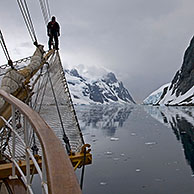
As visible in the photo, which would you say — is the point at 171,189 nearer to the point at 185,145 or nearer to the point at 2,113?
the point at 2,113

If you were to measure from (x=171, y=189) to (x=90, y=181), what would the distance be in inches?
57.1

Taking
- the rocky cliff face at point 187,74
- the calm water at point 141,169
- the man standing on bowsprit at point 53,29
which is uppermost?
the rocky cliff face at point 187,74

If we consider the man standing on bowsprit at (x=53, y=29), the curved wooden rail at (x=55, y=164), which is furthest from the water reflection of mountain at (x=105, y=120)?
the curved wooden rail at (x=55, y=164)

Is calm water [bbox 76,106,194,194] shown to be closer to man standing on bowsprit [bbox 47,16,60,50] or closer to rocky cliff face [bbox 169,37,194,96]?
man standing on bowsprit [bbox 47,16,60,50]

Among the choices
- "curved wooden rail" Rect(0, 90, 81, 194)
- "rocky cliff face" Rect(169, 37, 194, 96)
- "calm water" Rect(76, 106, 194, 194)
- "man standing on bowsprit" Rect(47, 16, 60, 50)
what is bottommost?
"calm water" Rect(76, 106, 194, 194)

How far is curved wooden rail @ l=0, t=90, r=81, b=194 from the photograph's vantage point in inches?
24.6

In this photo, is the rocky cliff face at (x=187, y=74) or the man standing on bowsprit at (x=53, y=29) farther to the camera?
the rocky cliff face at (x=187, y=74)

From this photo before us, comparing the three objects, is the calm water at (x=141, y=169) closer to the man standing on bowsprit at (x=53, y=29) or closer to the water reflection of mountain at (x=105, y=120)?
the water reflection of mountain at (x=105, y=120)

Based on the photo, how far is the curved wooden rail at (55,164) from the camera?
63 centimetres

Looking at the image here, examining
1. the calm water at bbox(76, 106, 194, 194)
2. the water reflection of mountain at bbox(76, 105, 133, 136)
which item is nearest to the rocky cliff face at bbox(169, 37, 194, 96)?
the water reflection of mountain at bbox(76, 105, 133, 136)

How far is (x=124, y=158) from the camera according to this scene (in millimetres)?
5523

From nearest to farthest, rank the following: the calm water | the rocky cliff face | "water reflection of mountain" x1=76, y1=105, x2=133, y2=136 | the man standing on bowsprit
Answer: the calm water → the man standing on bowsprit → "water reflection of mountain" x1=76, y1=105, x2=133, y2=136 → the rocky cliff face

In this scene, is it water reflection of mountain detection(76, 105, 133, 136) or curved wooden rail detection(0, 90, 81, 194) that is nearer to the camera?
curved wooden rail detection(0, 90, 81, 194)

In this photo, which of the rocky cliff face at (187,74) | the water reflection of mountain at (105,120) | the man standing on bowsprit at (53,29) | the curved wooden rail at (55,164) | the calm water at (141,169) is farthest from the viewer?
the rocky cliff face at (187,74)
